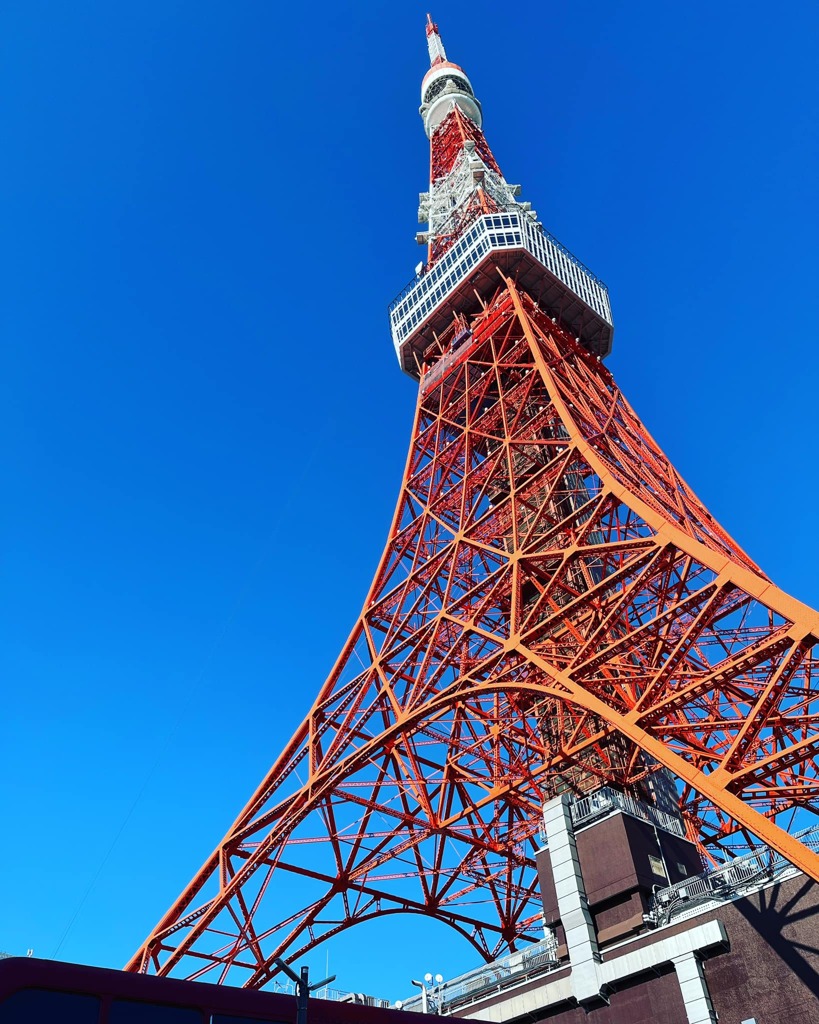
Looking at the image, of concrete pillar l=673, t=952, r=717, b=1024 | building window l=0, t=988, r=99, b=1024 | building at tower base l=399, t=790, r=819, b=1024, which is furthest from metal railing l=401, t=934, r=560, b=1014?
building window l=0, t=988, r=99, b=1024

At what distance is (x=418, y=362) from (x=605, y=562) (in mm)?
14157

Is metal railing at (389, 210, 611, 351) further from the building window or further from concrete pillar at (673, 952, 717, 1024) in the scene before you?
the building window

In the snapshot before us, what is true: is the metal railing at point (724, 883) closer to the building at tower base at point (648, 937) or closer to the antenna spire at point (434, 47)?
the building at tower base at point (648, 937)

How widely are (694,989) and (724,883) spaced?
2.29 meters

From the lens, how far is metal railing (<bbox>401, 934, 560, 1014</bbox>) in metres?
20.0

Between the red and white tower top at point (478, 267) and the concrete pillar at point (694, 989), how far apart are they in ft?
75.3

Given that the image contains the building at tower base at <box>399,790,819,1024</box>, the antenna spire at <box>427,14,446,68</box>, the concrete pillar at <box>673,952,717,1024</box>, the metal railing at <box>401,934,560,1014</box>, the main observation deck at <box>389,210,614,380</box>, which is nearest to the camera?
the building at tower base at <box>399,790,819,1024</box>

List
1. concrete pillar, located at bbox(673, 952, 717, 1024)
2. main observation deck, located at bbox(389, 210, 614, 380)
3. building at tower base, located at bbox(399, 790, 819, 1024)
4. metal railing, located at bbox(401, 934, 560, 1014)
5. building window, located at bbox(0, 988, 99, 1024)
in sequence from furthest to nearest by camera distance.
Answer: main observation deck, located at bbox(389, 210, 614, 380) → metal railing, located at bbox(401, 934, 560, 1014) → concrete pillar, located at bbox(673, 952, 717, 1024) → building at tower base, located at bbox(399, 790, 819, 1024) → building window, located at bbox(0, 988, 99, 1024)

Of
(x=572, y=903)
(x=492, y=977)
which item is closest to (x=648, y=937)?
(x=572, y=903)

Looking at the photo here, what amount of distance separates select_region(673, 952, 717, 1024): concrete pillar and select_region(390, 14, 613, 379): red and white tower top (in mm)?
22948

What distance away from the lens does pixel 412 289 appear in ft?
117

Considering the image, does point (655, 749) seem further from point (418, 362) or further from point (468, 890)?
point (418, 362)

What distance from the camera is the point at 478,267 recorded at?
32.0 meters

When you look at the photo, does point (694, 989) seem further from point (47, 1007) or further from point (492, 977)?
point (47, 1007)
